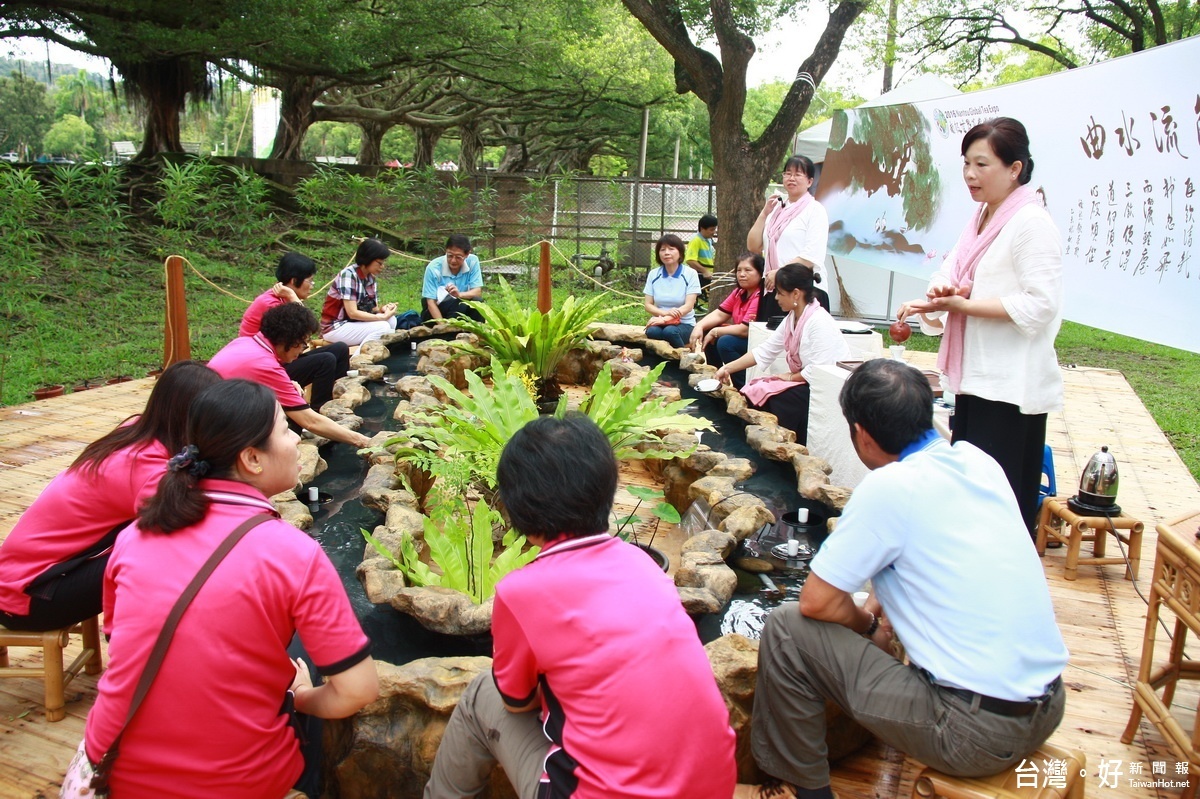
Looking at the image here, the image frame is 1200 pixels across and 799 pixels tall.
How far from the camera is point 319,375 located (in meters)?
5.34

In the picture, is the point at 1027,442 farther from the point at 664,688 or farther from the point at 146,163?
the point at 146,163

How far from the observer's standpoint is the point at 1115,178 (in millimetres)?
5293

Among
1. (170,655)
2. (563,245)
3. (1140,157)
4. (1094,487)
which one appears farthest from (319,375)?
(563,245)

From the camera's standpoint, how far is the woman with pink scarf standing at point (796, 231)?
5.45m

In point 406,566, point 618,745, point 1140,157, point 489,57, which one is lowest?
point 406,566

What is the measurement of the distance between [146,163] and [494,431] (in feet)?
40.5

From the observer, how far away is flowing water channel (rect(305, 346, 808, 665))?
2691 mm

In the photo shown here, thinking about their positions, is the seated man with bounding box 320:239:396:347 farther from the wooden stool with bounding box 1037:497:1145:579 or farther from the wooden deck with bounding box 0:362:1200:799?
the wooden stool with bounding box 1037:497:1145:579

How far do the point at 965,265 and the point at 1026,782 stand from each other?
1.96 m

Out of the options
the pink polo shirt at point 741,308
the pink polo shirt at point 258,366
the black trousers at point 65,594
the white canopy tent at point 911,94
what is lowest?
the black trousers at point 65,594

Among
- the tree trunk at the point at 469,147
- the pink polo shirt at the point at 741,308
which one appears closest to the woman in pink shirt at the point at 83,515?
the pink polo shirt at the point at 741,308

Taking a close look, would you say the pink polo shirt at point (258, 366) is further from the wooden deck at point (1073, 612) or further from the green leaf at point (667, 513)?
the green leaf at point (667, 513)

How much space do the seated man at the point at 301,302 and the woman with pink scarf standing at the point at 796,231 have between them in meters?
2.81

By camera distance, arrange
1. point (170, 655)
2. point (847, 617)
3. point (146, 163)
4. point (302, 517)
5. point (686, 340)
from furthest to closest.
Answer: point (146, 163)
point (686, 340)
point (302, 517)
point (847, 617)
point (170, 655)
